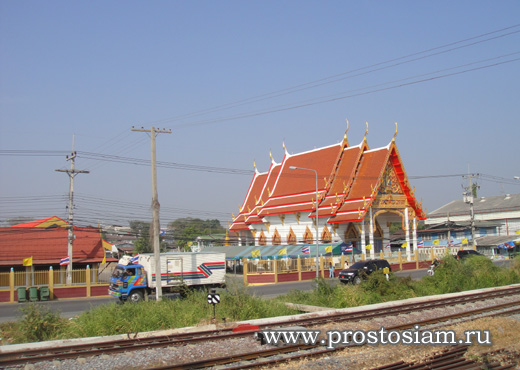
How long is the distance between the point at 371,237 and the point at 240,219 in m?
19.4

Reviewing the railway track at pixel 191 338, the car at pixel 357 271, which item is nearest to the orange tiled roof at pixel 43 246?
the car at pixel 357 271

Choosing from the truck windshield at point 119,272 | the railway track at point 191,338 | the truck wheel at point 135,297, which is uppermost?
the truck windshield at point 119,272

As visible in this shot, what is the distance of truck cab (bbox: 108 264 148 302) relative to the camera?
24.8m

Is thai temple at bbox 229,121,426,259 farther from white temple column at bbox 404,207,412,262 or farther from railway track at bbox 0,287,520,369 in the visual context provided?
railway track at bbox 0,287,520,369

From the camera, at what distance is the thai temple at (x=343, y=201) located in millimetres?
43156

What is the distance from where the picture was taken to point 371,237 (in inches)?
1652

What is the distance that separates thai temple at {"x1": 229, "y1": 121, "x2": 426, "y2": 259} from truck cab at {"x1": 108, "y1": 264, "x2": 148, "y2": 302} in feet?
68.8

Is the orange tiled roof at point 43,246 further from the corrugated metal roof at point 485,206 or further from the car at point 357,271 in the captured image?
the corrugated metal roof at point 485,206

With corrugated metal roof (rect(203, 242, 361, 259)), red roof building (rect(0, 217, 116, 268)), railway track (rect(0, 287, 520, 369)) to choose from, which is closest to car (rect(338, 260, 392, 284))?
railway track (rect(0, 287, 520, 369))

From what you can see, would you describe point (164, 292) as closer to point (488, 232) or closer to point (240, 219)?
point (240, 219)

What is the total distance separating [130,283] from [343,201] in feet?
78.9

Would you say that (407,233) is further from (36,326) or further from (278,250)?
(36,326)

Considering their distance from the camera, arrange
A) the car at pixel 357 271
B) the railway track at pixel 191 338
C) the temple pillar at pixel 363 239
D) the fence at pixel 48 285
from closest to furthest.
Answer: the railway track at pixel 191 338, the fence at pixel 48 285, the car at pixel 357 271, the temple pillar at pixel 363 239

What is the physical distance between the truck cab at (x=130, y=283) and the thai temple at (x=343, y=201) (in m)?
21.0
